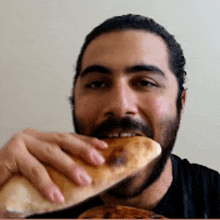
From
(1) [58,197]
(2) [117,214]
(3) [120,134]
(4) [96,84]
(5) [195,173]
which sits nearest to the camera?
(1) [58,197]

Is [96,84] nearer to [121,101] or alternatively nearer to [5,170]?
[121,101]

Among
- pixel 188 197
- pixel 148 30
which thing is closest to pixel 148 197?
pixel 188 197

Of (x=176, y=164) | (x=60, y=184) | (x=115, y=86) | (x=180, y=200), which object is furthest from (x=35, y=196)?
(x=176, y=164)

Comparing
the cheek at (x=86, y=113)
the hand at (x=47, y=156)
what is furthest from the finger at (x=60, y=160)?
the cheek at (x=86, y=113)

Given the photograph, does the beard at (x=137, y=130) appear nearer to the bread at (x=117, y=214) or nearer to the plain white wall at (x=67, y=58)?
the bread at (x=117, y=214)

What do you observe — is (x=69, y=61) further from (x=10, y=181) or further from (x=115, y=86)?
(x=10, y=181)
